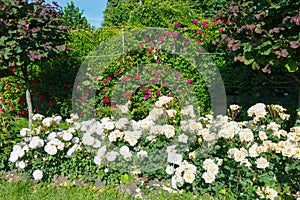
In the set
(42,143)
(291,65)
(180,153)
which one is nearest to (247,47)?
(291,65)

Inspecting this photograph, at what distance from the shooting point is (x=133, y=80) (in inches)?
153

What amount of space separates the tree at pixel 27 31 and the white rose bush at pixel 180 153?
799mm

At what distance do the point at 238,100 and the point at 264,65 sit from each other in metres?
1.71

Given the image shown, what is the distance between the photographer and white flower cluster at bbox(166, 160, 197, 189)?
2174mm

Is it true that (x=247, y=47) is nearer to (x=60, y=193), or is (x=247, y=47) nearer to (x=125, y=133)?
(x=125, y=133)

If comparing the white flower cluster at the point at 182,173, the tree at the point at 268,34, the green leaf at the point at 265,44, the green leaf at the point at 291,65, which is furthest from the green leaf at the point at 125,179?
the green leaf at the point at 291,65

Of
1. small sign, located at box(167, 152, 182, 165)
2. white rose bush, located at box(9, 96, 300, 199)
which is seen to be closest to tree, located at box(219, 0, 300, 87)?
white rose bush, located at box(9, 96, 300, 199)

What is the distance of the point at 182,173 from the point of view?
91.4 inches

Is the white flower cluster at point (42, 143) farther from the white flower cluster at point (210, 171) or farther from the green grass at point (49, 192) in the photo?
the white flower cluster at point (210, 171)

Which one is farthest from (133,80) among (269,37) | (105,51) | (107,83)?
(269,37)

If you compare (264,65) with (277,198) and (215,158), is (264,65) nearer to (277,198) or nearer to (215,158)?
(215,158)

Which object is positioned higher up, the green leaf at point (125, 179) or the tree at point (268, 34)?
the tree at point (268, 34)

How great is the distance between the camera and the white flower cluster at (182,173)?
2.17 m

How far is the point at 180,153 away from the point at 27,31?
2.05m
